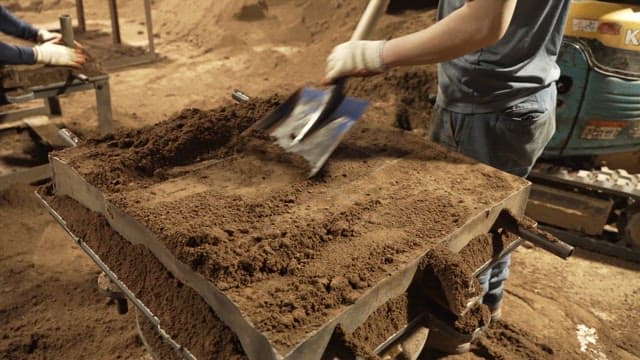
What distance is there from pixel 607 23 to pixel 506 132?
3.92ft

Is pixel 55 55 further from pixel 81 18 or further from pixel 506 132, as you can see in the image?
pixel 81 18

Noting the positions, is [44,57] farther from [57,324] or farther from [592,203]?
[592,203]

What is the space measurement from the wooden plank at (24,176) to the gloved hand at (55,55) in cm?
68

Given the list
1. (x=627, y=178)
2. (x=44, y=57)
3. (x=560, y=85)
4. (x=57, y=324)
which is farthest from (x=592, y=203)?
(x=44, y=57)

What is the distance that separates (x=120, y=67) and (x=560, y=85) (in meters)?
4.71

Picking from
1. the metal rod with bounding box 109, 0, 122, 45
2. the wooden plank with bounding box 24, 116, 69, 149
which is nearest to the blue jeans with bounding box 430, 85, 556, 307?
the wooden plank with bounding box 24, 116, 69, 149

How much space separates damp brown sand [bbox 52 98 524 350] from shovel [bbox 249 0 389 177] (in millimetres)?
78

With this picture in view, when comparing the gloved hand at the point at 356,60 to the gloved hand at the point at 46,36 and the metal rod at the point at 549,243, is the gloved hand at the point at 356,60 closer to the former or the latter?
the metal rod at the point at 549,243

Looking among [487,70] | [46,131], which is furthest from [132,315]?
[46,131]

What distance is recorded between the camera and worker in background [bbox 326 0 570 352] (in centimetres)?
164

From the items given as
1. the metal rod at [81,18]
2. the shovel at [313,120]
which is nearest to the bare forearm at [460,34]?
the shovel at [313,120]

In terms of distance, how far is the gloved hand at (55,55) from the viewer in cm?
345

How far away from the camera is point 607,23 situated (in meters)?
2.80

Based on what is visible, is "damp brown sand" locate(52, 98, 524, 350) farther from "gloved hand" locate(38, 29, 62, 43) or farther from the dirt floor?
"gloved hand" locate(38, 29, 62, 43)
